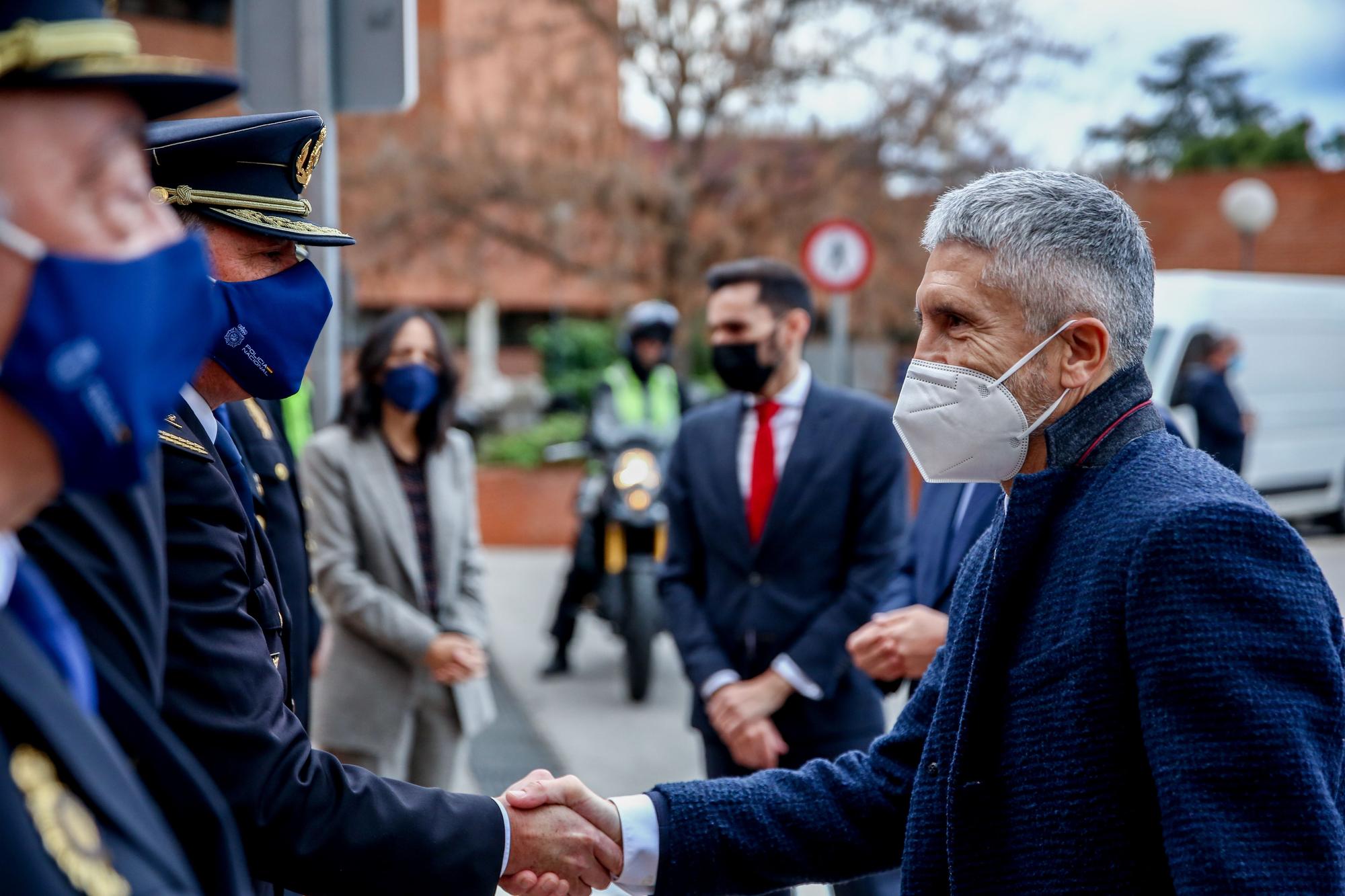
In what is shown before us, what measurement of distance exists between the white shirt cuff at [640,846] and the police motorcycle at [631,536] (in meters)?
4.69

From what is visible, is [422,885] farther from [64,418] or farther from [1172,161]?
[1172,161]

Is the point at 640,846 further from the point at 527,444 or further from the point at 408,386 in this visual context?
the point at 527,444

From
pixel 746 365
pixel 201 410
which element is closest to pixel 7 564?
pixel 201 410

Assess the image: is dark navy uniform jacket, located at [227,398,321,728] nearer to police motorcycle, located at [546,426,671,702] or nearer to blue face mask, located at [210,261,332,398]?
blue face mask, located at [210,261,332,398]

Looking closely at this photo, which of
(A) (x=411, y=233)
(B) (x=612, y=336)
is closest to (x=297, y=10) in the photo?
(A) (x=411, y=233)

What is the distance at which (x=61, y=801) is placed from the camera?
1122 millimetres

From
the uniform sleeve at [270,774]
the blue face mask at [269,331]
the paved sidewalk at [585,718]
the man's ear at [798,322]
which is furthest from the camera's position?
the paved sidewalk at [585,718]

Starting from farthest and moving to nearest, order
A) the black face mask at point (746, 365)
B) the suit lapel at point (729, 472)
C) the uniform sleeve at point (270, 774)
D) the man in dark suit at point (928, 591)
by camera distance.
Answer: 1. the black face mask at point (746, 365)
2. the suit lapel at point (729, 472)
3. the man in dark suit at point (928, 591)
4. the uniform sleeve at point (270, 774)

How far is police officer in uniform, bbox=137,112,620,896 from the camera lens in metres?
1.81

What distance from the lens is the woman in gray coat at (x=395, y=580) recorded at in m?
4.19

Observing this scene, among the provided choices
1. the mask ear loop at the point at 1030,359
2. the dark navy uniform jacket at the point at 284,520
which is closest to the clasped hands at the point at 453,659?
the dark navy uniform jacket at the point at 284,520

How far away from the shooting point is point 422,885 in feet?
6.78

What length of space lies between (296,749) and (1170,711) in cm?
127

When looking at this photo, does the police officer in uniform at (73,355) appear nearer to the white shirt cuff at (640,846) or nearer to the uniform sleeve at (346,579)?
the white shirt cuff at (640,846)
